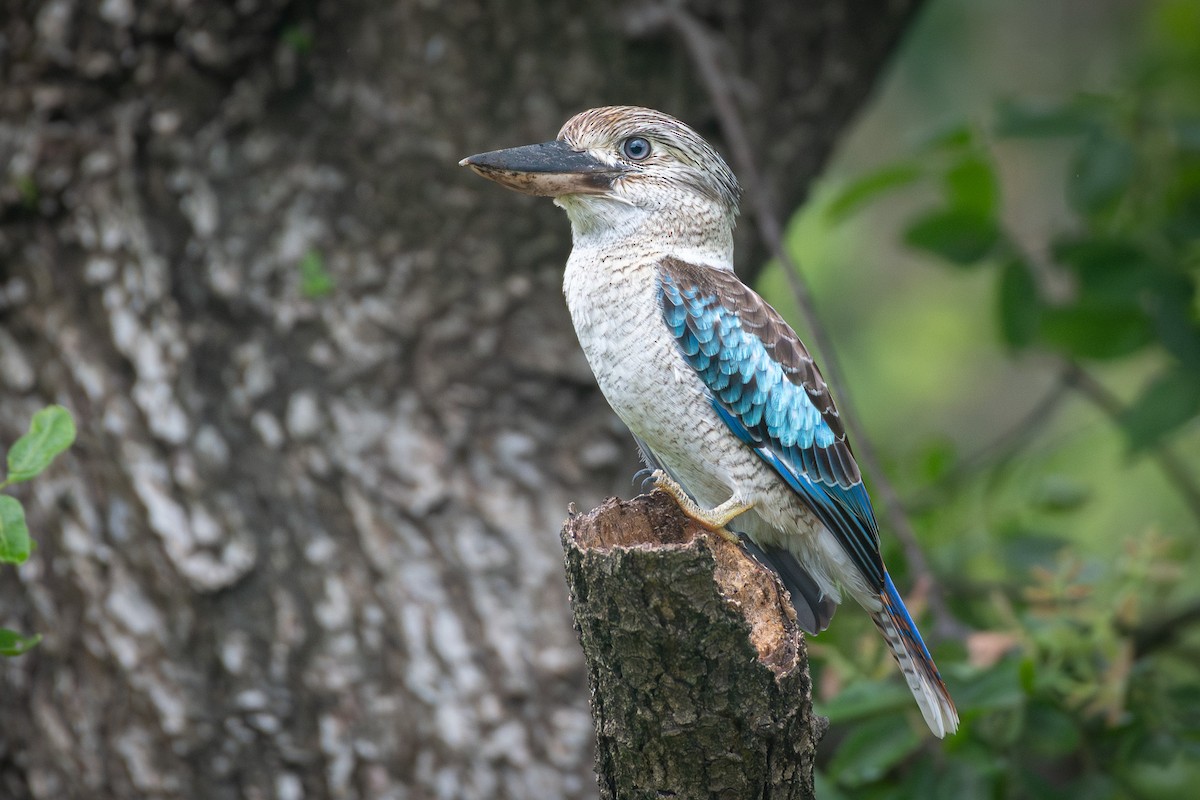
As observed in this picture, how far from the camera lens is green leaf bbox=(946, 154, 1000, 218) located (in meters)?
4.28

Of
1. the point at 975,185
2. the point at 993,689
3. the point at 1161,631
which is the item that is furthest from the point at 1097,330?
the point at 993,689

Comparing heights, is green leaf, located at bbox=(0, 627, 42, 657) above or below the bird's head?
below

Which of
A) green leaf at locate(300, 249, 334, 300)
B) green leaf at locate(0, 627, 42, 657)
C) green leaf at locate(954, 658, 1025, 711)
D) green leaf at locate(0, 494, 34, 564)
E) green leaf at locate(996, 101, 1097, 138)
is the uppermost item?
green leaf at locate(300, 249, 334, 300)

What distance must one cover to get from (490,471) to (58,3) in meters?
2.03

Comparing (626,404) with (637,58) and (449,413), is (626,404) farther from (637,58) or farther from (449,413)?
(637,58)

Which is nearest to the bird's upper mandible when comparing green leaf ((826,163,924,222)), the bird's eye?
the bird's eye

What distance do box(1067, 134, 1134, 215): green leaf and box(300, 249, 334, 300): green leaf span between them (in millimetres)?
2611

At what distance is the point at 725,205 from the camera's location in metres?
3.40

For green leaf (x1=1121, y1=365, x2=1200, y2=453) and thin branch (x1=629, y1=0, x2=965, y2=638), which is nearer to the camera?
thin branch (x1=629, y1=0, x2=965, y2=638)

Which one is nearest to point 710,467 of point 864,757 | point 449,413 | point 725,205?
point 725,205

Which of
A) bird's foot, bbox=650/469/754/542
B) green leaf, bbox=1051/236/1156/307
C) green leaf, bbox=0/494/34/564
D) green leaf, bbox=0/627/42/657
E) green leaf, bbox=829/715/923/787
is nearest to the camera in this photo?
green leaf, bbox=0/494/34/564

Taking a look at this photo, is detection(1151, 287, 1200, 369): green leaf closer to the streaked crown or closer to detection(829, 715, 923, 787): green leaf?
detection(829, 715, 923, 787): green leaf

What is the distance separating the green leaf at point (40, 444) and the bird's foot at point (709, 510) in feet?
4.52

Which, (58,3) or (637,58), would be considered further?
(637,58)
